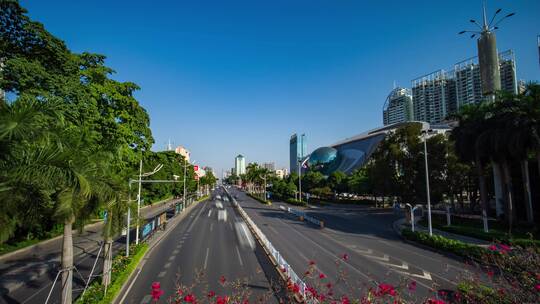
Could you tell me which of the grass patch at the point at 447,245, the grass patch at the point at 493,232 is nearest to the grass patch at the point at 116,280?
the grass patch at the point at 447,245

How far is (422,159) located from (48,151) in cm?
4236

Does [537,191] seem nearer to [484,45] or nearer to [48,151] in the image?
[484,45]

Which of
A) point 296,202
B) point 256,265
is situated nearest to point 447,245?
point 256,265

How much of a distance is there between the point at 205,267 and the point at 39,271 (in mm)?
9527

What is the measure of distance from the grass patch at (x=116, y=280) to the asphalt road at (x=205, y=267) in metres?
0.60

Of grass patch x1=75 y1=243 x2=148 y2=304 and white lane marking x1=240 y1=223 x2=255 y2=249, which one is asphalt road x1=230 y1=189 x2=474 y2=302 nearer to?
white lane marking x1=240 y1=223 x2=255 y2=249

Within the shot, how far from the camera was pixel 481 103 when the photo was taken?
114 feet

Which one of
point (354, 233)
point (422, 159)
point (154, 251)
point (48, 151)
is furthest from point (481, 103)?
point (48, 151)

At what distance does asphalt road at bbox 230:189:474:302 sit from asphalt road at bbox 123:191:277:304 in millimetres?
2427

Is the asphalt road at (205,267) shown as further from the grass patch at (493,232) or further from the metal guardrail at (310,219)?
the grass patch at (493,232)

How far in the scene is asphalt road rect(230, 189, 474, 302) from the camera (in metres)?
14.2

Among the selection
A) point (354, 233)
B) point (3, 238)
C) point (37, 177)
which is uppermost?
point (37, 177)

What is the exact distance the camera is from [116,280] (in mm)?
13398

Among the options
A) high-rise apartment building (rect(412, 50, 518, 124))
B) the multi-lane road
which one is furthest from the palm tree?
high-rise apartment building (rect(412, 50, 518, 124))
